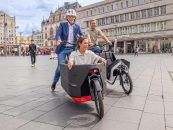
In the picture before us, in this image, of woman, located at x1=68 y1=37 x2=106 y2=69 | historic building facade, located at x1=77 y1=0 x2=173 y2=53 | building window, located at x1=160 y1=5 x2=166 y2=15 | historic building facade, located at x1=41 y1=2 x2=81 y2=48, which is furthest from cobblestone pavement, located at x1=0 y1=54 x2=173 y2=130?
historic building facade, located at x1=41 y1=2 x2=81 y2=48

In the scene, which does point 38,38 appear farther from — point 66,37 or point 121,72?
point 121,72

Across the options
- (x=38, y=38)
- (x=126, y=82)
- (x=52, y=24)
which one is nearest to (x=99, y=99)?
(x=126, y=82)

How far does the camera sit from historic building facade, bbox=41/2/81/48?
99719mm

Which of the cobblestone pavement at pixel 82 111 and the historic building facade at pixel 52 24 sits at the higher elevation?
the historic building facade at pixel 52 24

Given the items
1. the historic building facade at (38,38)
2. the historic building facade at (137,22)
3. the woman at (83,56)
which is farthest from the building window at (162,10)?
the historic building facade at (38,38)

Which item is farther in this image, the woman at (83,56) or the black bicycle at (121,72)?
the black bicycle at (121,72)

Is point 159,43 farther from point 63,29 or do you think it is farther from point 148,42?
point 63,29

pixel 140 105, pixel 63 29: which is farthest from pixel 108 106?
pixel 63 29

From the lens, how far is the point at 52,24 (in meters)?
107

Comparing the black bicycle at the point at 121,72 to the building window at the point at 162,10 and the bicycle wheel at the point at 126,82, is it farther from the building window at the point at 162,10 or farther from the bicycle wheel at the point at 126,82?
the building window at the point at 162,10

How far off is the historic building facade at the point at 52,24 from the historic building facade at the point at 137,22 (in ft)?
88.8

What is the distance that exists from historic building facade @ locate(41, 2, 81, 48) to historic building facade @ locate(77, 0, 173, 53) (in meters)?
27.1

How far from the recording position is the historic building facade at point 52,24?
3926 inches

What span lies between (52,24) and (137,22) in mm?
53519
